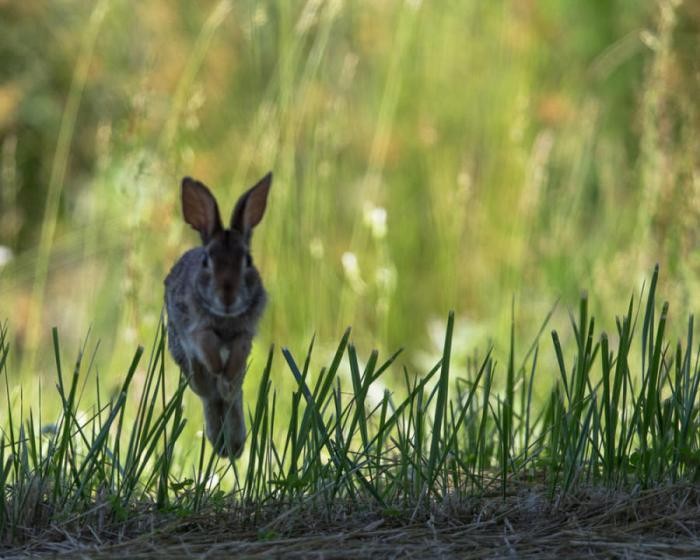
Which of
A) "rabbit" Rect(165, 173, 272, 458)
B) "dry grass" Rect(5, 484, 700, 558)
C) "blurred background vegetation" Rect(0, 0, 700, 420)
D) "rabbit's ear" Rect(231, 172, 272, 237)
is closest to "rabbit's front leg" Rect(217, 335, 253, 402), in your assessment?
"rabbit" Rect(165, 173, 272, 458)

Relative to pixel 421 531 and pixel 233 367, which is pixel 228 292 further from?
pixel 421 531

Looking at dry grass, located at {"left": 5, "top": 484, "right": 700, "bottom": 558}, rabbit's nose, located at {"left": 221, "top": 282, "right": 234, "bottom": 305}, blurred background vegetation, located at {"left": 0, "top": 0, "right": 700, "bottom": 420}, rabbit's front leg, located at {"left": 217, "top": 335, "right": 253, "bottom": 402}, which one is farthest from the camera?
blurred background vegetation, located at {"left": 0, "top": 0, "right": 700, "bottom": 420}

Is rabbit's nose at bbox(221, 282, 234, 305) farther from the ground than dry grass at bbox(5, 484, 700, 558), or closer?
farther from the ground

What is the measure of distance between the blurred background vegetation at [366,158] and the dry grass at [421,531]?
7.08 feet

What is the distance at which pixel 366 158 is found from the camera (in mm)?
6879

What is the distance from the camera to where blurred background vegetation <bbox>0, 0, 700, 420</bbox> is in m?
5.16

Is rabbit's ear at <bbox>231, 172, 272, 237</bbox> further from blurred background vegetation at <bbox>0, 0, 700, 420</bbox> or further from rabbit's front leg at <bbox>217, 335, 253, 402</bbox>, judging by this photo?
blurred background vegetation at <bbox>0, 0, 700, 420</bbox>

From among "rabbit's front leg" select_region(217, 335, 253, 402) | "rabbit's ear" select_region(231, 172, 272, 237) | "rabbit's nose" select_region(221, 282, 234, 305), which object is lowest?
"rabbit's front leg" select_region(217, 335, 253, 402)

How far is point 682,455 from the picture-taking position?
2.74 metres

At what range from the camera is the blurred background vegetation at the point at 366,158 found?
5.16 metres

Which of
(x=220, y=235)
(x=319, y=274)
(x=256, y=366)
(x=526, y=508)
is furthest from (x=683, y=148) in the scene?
(x=526, y=508)

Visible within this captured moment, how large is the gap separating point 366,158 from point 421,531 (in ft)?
15.0

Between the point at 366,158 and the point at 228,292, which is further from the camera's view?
the point at 366,158

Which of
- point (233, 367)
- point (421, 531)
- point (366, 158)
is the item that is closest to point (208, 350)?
point (233, 367)
